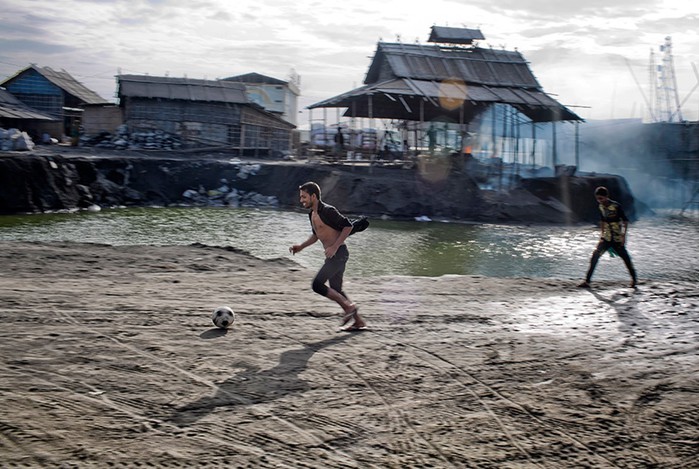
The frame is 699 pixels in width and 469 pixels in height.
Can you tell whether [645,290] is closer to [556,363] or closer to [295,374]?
[556,363]

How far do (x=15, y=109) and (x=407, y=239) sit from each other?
24211 mm

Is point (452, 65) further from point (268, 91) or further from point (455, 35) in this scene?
point (268, 91)

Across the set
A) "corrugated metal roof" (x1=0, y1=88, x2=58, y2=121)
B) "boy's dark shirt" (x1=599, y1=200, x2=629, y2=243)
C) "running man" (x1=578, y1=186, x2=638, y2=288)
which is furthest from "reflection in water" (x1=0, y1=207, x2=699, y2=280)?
"corrugated metal roof" (x1=0, y1=88, x2=58, y2=121)

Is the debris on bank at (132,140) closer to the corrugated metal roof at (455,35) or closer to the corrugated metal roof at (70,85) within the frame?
the corrugated metal roof at (70,85)

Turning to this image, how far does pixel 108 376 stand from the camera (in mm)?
5855

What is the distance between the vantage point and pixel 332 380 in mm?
6188

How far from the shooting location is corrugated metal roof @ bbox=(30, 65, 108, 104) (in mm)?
38400

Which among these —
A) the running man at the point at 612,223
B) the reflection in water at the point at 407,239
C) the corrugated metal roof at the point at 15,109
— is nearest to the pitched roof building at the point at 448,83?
the reflection in water at the point at 407,239

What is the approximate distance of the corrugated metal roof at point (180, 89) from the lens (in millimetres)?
36031

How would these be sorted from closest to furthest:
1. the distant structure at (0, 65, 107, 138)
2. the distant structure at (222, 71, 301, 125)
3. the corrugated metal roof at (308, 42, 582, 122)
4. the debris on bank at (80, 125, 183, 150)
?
the corrugated metal roof at (308, 42, 582, 122)
the debris on bank at (80, 125, 183, 150)
the distant structure at (0, 65, 107, 138)
the distant structure at (222, 71, 301, 125)

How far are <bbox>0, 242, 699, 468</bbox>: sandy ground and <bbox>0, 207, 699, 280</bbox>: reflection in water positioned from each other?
489 cm

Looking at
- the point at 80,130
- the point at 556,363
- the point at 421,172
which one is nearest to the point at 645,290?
the point at 556,363

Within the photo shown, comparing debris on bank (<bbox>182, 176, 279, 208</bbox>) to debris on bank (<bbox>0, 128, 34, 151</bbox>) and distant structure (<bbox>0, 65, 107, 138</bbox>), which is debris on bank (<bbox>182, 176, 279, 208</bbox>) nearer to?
debris on bank (<bbox>0, 128, 34, 151</bbox>)

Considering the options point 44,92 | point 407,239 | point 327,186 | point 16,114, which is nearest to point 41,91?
point 44,92
